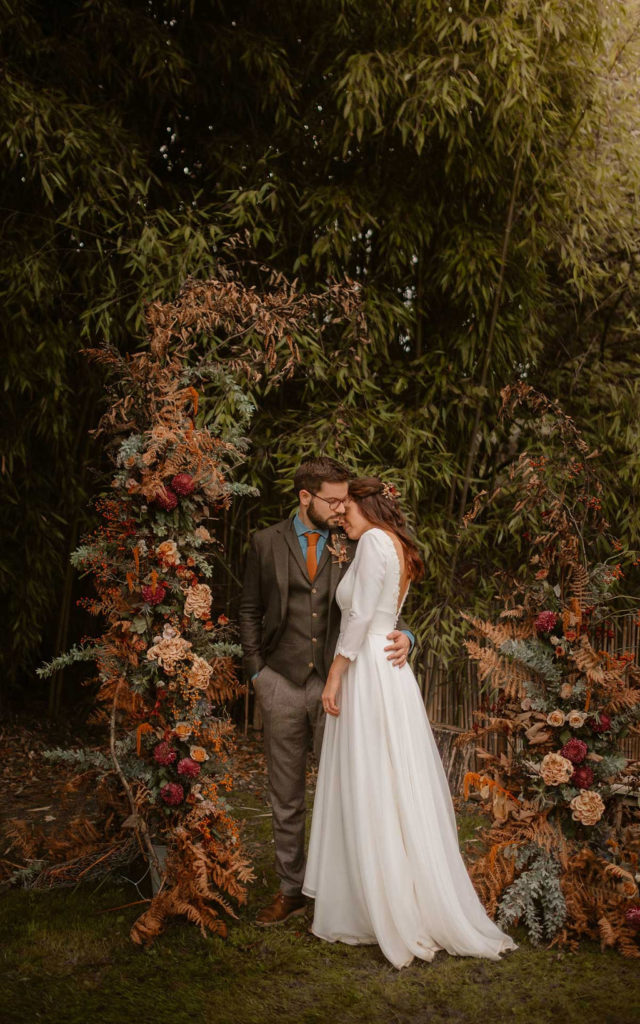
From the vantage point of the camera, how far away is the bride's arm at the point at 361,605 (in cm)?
319

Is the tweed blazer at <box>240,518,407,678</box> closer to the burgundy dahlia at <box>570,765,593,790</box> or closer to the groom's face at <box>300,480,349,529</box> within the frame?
the groom's face at <box>300,480,349,529</box>

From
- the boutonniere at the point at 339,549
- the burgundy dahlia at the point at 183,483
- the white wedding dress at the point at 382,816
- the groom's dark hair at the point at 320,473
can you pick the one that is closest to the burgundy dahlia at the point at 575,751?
the white wedding dress at the point at 382,816

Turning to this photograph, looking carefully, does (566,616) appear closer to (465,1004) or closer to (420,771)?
(420,771)

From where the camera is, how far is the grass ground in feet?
9.18

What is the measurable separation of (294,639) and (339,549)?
38 centimetres

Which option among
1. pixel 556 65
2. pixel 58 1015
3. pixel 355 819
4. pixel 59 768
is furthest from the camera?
pixel 59 768

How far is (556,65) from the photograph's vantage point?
190 inches

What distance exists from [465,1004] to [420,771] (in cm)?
72

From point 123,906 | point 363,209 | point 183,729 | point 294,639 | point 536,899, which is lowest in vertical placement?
point 123,906

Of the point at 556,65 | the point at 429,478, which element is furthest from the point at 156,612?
the point at 556,65

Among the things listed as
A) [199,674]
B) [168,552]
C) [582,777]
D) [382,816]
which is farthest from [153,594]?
[582,777]

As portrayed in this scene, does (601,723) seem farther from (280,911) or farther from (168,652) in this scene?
(168,652)

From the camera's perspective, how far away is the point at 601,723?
3.36 m

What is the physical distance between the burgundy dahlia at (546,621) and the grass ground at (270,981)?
1.12 m
